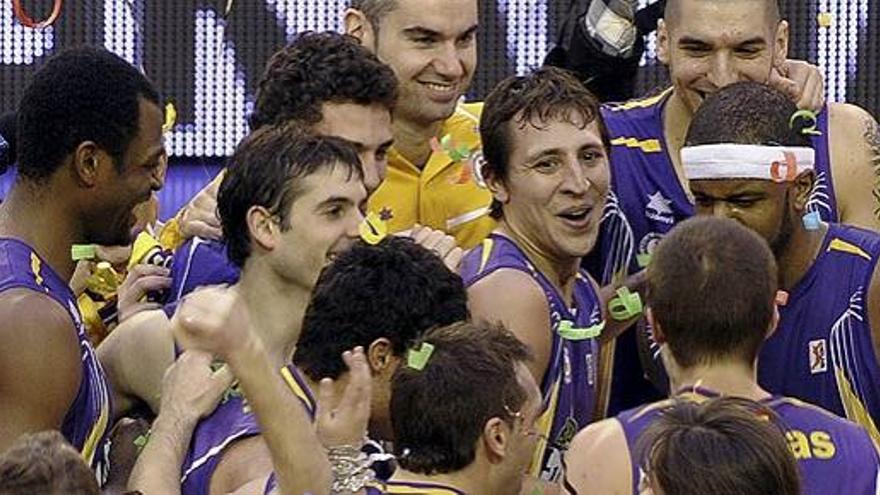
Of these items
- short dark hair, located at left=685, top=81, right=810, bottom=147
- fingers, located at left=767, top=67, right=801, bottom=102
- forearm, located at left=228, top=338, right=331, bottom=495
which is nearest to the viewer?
forearm, located at left=228, top=338, right=331, bottom=495

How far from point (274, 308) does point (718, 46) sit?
182 centimetres

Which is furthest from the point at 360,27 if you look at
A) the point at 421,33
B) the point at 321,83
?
the point at 321,83

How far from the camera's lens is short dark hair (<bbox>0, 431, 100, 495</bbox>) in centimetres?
418

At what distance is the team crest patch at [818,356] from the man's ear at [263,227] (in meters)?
1.49

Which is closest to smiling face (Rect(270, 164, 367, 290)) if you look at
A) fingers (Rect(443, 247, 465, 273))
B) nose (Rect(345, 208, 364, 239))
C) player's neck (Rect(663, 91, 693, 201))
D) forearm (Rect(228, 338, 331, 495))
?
nose (Rect(345, 208, 364, 239))

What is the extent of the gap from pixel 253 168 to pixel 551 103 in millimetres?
896

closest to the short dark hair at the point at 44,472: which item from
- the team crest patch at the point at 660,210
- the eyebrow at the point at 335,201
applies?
the eyebrow at the point at 335,201

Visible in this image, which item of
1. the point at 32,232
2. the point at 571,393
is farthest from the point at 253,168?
the point at 571,393

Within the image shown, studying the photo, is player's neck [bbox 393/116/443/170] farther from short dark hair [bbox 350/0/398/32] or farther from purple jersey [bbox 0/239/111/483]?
purple jersey [bbox 0/239/111/483]

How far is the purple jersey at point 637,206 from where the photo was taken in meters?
6.73

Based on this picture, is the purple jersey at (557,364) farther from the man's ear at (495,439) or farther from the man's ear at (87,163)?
the man's ear at (87,163)

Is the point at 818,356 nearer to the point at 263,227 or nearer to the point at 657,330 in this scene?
the point at 657,330

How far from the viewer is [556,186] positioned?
622 cm

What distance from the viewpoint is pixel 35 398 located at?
543cm
